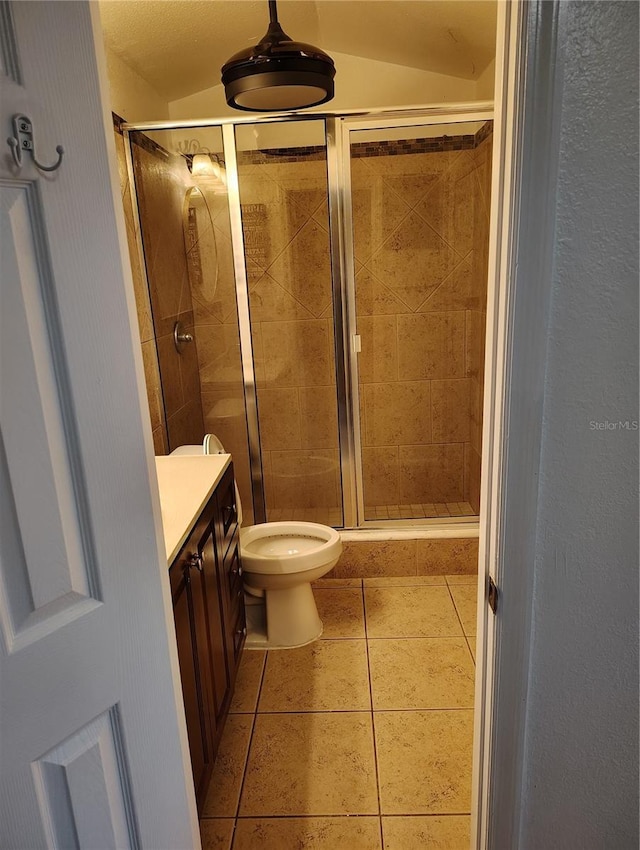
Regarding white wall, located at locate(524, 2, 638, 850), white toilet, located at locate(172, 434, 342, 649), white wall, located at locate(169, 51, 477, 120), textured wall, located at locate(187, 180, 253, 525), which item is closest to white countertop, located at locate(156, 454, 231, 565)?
white toilet, located at locate(172, 434, 342, 649)

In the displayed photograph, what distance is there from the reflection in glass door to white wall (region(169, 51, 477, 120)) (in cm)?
31

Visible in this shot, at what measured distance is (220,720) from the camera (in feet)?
6.06

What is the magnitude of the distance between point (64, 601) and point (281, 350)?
2.55 metres

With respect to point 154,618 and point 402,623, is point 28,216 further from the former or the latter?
point 402,623

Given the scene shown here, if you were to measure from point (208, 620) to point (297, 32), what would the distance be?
262 cm

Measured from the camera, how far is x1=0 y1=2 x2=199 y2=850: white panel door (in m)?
0.75

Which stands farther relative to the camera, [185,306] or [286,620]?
[185,306]

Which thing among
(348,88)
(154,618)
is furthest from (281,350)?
(154,618)

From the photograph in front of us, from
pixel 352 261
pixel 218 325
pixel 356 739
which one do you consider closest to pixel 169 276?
pixel 218 325

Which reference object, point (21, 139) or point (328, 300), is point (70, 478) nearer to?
point (21, 139)

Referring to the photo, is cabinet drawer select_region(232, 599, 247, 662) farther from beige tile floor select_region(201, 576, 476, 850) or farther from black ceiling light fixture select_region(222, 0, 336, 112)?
black ceiling light fixture select_region(222, 0, 336, 112)

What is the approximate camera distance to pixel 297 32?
9.13 ft

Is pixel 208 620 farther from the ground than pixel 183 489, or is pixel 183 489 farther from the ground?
pixel 183 489

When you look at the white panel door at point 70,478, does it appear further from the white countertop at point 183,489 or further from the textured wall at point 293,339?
the textured wall at point 293,339
